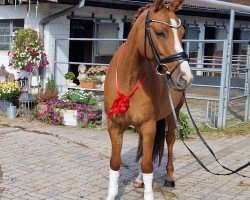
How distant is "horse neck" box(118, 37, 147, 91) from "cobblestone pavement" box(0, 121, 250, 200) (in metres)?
1.52

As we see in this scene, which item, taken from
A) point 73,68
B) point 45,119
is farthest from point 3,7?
point 45,119

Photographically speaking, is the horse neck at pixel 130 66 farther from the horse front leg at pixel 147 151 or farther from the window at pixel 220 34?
the window at pixel 220 34

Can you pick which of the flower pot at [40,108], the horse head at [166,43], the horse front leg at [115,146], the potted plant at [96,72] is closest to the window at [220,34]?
the potted plant at [96,72]

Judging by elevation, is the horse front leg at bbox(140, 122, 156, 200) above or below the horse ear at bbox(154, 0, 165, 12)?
below

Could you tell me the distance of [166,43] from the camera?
3.32 metres

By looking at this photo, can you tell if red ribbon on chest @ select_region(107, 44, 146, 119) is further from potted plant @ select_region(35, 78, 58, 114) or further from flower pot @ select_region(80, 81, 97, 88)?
flower pot @ select_region(80, 81, 97, 88)

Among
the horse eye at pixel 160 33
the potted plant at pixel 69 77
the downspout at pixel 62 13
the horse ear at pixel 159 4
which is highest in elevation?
the downspout at pixel 62 13

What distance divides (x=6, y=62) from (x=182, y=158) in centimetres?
692

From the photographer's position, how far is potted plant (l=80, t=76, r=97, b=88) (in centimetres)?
1060

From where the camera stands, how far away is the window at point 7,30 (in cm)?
1156

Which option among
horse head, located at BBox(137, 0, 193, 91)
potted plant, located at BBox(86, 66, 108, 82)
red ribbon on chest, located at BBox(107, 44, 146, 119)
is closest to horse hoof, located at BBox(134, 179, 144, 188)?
red ribbon on chest, located at BBox(107, 44, 146, 119)

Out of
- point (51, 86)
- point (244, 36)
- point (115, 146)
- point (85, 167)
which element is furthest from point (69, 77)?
point (244, 36)

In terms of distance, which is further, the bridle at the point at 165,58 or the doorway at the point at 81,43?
the doorway at the point at 81,43

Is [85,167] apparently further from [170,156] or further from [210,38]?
[210,38]
